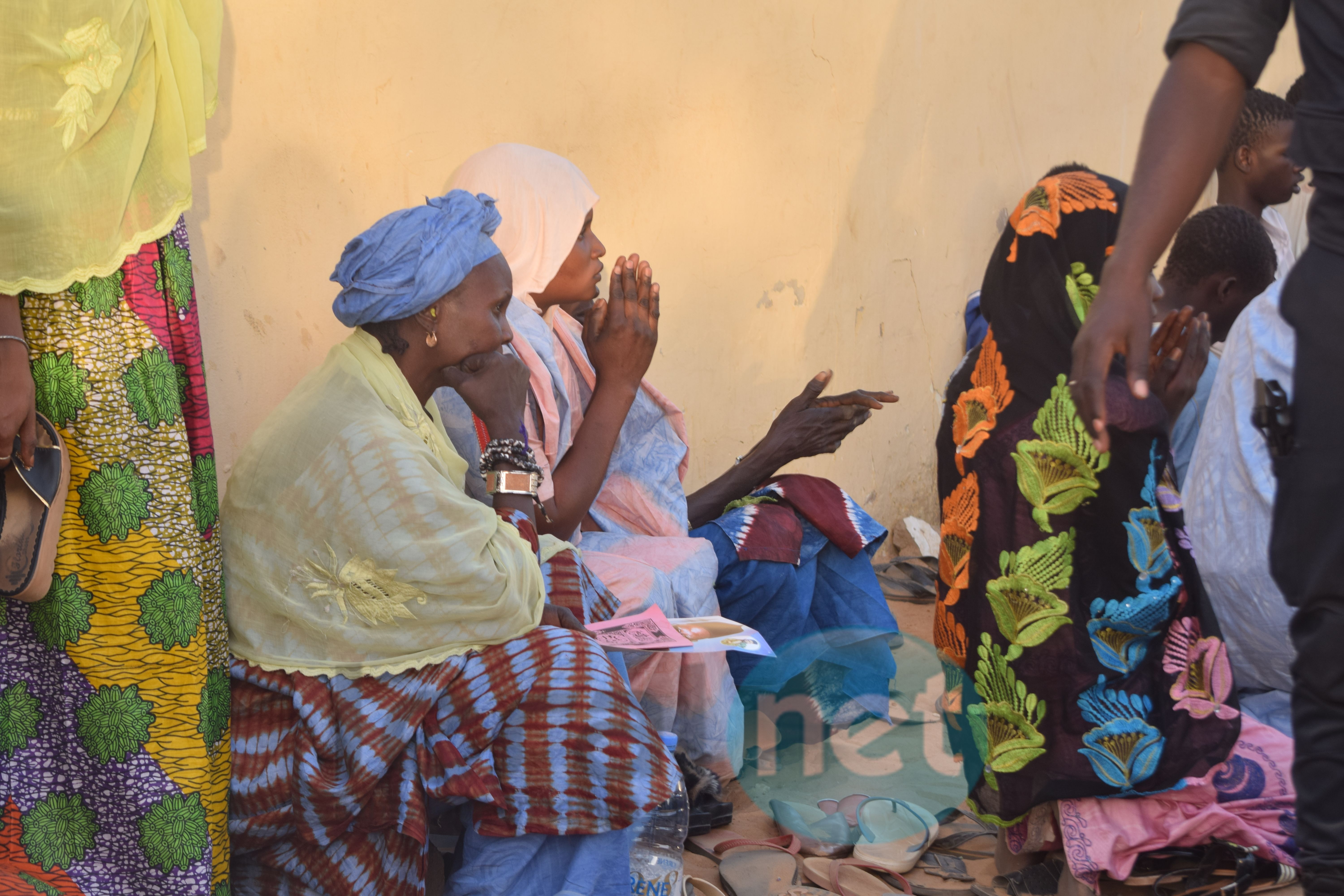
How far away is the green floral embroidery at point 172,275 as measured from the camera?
2.06 m

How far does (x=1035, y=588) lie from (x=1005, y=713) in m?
0.29

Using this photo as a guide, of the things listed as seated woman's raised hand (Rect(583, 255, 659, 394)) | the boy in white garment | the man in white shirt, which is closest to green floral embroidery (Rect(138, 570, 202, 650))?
seated woman's raised hand (Rect(583, 255, 659, 394))

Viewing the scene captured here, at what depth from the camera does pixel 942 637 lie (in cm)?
299

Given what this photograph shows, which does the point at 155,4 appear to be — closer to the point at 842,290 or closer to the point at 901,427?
the point at 842,290

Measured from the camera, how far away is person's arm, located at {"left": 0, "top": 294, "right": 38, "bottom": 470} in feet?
5.89

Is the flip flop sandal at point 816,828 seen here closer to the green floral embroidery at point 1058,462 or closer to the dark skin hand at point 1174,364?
the green floral embroidery at point 1058,462

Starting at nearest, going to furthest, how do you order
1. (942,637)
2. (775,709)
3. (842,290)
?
1. (942,637)
2. (775,709)
3. (842,290)

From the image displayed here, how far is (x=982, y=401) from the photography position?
277 centimetres

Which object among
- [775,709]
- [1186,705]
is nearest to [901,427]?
[775,709]

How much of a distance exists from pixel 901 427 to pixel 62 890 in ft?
14.4

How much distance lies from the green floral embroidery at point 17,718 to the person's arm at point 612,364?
122 cm

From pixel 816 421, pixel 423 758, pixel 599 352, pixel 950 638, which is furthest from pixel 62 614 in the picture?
pixel 816 421

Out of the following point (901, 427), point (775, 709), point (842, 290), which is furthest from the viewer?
point (901, 427)

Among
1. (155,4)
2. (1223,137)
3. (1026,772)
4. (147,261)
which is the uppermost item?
(155,4)
